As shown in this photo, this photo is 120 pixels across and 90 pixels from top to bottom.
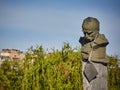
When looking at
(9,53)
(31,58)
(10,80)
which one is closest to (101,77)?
(31,58)

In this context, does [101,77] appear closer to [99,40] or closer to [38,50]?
[99,40]

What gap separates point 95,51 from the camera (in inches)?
278

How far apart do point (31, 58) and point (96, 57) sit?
10818 mm

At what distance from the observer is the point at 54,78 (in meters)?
16.4

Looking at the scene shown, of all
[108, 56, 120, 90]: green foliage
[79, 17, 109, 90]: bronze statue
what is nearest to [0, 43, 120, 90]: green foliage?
[108, 56, 120, 90]: green foliage

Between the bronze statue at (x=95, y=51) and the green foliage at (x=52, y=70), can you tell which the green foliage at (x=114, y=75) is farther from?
the bronze statue at (x=95, y=51)

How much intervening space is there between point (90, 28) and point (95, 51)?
505mm

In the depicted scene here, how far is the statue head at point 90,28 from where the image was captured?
694 cm

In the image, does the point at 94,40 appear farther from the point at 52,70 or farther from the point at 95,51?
the point at 52,70

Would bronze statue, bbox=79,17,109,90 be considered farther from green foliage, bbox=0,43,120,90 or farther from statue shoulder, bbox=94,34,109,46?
green foliage, bbox=0,43,120,90

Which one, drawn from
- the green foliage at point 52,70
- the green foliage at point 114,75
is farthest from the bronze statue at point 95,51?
the green foliage at point 114,75

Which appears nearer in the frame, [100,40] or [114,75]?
[100,40]

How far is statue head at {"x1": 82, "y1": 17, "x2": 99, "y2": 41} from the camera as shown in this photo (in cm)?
694

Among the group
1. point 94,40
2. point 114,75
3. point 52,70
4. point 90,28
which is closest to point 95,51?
point 94,40
